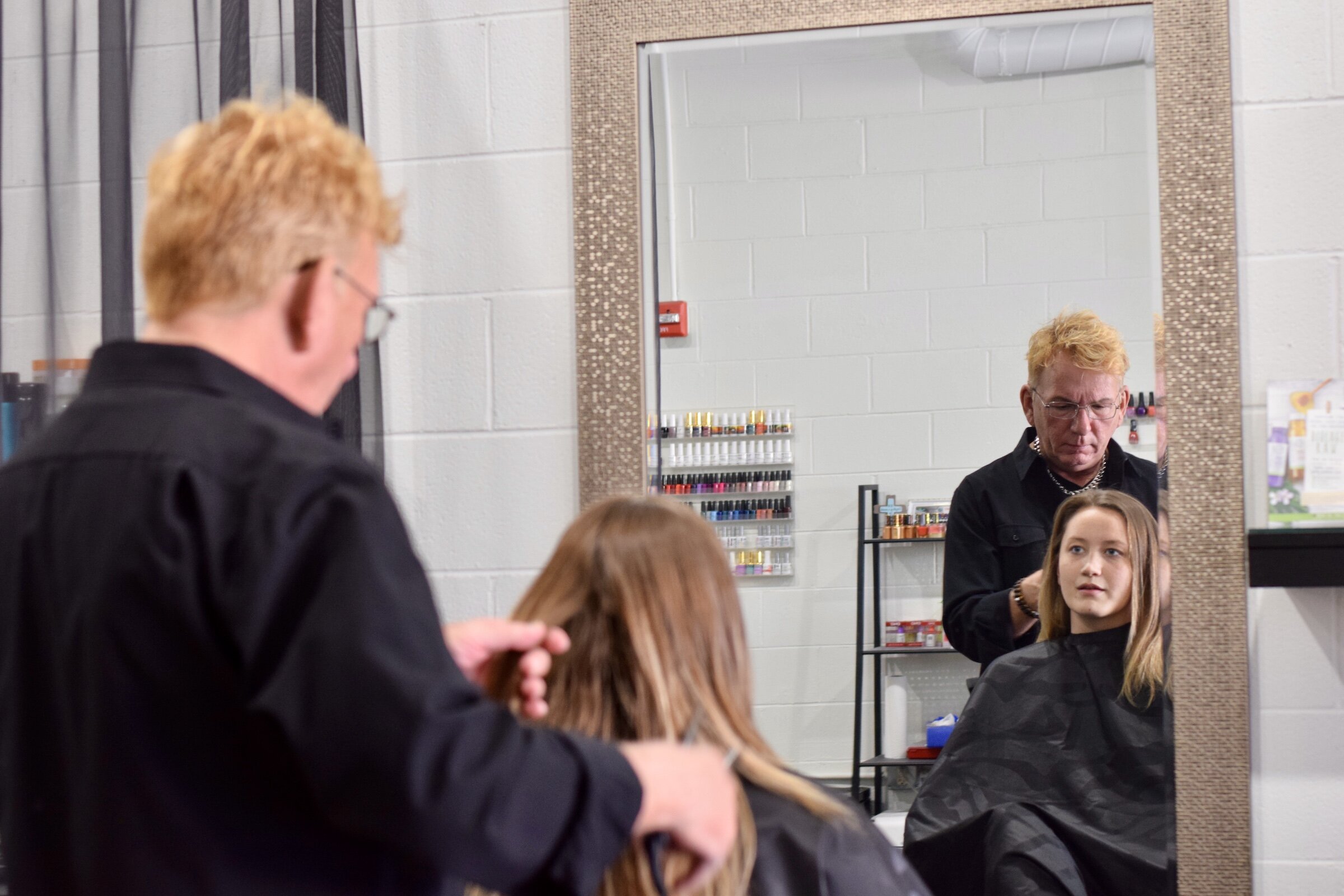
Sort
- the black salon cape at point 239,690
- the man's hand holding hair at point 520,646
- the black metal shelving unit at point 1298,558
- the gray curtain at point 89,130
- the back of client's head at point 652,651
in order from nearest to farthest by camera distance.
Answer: the black salon cape at point 239,690
the man's hand holding hair at point 520,646
the back of client's head at point 652,651
the gray curtain at point 89,130
the black metal shelving unit at point 1298,558

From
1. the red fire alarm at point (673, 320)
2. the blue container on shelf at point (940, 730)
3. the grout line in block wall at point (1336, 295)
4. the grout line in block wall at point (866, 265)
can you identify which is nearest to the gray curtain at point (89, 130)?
the red fire alarm at point (673, 320)

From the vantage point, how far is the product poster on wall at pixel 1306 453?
5.81ft

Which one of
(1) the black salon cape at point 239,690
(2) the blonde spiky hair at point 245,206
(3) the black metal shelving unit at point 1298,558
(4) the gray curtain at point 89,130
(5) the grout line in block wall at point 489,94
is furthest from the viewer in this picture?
(5) the grout line in block wall at point 489,94

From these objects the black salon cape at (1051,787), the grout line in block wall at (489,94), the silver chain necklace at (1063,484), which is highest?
the grout line in block wall at (489,94)

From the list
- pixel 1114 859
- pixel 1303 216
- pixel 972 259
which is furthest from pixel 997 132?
pixel 1114 859

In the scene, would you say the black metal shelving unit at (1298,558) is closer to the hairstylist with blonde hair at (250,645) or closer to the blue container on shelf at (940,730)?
the blue container on shelf at (940,730)

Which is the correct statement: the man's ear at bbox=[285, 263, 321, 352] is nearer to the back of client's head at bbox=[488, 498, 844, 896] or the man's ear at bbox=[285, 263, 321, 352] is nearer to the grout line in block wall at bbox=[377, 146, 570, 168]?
the back of client's head at bbox=[488, 498, 844, 896]

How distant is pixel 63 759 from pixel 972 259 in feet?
4.68

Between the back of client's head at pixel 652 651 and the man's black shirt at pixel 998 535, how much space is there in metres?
0.79

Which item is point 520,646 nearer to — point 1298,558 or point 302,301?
point 302,301

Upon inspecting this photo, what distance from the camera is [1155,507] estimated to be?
184 cm

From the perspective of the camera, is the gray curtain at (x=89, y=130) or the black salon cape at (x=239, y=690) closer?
the black salon cape at (x=239, y=690)

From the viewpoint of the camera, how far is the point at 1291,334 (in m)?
1.83

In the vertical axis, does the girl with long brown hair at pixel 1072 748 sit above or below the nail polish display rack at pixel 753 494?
below
